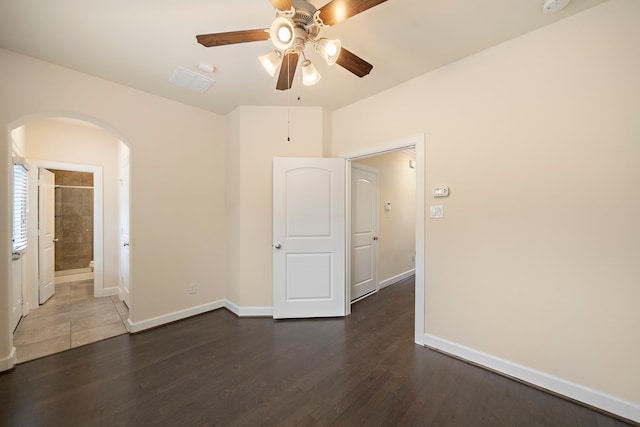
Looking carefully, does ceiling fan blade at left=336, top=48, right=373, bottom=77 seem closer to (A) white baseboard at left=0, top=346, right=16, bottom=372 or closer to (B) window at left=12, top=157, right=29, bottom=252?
(A) white baseboard at left=0, top=346, right=16, bottom=372

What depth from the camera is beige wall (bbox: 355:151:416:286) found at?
422 centimetres

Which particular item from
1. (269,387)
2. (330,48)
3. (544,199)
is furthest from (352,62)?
(269,387)

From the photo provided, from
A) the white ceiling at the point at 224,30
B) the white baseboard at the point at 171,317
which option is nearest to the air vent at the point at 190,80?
the white ceiling at the point at 224,30

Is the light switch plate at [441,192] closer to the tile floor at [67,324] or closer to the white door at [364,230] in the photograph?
the white door at [364,230]

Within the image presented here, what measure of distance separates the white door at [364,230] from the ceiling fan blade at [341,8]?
2250 mm

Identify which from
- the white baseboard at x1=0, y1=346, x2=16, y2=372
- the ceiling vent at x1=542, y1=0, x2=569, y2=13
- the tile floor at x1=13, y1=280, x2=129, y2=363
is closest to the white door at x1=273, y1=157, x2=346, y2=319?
the tile floor at x1=13, y1=280, x2=129, y2=363

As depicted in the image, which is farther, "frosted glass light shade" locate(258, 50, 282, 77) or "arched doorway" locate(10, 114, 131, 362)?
"arched doorway" locate(10, 114, 131, 362)

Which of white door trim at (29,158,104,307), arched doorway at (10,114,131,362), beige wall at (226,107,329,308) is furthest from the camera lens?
white door trim at (29,158,104,307)

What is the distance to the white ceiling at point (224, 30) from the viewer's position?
5.41 ft

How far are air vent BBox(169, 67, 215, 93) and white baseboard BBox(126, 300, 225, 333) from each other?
105 inches

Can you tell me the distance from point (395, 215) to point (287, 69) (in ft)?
11.4

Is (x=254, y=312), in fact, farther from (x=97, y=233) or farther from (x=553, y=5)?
(x=553, y=5)

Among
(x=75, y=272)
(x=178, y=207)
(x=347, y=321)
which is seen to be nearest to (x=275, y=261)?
(x=347, y=321)

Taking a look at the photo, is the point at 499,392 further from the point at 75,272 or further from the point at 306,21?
the point at 75,272
